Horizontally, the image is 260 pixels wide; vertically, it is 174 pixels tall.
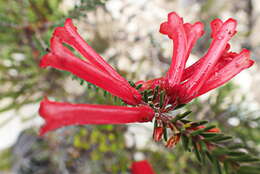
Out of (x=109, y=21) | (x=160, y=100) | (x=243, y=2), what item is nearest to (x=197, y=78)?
(x=160, y=100)

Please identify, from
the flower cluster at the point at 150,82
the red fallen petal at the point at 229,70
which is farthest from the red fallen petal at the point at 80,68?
the red fallen petal at the point at 229,70

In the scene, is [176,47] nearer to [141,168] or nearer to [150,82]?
[150,82]

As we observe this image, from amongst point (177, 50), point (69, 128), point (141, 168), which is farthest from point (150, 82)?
point (69, 128)

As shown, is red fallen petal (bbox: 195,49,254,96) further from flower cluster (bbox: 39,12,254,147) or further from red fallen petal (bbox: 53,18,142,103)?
red fallen petal (bbox: 53,18,142,103)

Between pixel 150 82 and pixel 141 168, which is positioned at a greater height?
pixel 150 82

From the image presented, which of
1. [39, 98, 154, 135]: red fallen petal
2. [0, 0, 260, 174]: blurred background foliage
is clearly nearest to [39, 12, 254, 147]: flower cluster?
[39, 98, 154, 135]: red fallen petal
